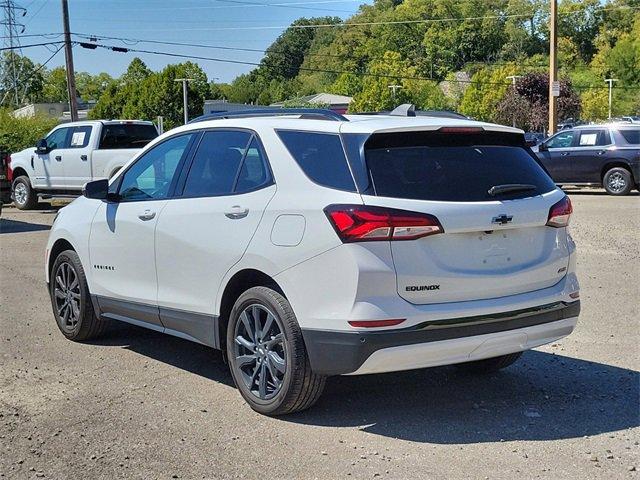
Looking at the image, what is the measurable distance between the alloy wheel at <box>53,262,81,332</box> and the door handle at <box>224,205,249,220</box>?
2.19 meters

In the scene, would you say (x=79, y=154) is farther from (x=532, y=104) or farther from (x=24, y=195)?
(x=532, y=104)

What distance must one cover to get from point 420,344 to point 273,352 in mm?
972

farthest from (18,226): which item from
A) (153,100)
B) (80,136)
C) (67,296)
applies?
(153,100)

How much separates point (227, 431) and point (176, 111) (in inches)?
2717

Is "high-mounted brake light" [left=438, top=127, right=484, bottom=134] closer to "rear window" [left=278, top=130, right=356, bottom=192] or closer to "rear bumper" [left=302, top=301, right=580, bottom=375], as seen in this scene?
"rear window" [left=278, top=130, right=356, bottom=192]

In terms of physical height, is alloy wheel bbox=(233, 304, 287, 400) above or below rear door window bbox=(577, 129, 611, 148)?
below

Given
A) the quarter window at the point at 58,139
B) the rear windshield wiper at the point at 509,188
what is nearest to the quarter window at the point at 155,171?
the rear windshield wiper at the point at 509,188

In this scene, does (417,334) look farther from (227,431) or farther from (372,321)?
(227,431)

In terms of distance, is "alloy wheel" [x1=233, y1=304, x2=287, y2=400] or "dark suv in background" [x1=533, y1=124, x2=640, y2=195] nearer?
"alloy wheel" [x1=233, y1=304, x2=287, y2=400]

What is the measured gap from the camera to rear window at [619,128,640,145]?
2099 centimetres

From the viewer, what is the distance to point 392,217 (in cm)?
446

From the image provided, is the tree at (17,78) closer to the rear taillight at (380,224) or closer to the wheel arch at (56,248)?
the wheel arch at (56,248)

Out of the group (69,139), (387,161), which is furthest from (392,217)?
(69,139)

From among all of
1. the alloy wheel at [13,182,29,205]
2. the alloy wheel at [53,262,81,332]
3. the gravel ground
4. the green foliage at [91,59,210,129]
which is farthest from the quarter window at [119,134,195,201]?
the green foliage at [91,59,210,129]
